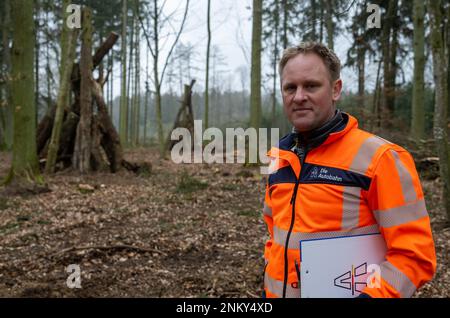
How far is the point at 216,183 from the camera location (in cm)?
1070

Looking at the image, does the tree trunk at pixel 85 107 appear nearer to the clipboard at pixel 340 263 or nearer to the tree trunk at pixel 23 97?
the tree trunk at pixel 23 97

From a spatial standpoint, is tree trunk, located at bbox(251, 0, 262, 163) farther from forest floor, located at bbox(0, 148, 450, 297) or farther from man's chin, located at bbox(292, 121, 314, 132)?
man's chin, located at bbox(292, 121, 314, 132)

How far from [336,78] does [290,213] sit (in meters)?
0.68

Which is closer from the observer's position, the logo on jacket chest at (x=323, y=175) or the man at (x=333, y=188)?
the man at (x=333, y=188)

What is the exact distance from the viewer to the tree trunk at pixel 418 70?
36.4 feet

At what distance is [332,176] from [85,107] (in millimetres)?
10874

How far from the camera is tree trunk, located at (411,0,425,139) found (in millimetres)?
11102

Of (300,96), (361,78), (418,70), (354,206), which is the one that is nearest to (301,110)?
(300,96)

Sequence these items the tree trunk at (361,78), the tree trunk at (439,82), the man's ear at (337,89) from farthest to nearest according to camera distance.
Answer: the tree trunk at (361,78), the tree trunk at (439,82), the man's ear at (337,89)

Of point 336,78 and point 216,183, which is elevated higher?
point 336,78

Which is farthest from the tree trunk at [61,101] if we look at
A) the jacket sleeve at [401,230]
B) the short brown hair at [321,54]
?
the jacket sleeve at [401,230]

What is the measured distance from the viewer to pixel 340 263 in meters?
1.74
